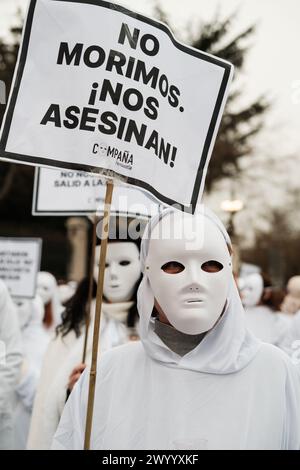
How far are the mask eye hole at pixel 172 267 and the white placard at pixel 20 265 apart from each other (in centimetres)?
422

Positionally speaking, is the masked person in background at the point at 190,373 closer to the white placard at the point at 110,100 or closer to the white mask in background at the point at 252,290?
the white placard at the point at 110,100

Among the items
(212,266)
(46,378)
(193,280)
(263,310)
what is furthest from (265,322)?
(193,280)

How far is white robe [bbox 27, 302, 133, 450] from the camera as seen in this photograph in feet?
14.9

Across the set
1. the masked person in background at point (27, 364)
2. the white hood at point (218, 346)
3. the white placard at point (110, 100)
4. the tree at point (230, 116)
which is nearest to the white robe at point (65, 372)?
the masked person in background at point (27, 364)

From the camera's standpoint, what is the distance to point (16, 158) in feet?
9.05

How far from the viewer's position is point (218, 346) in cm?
283

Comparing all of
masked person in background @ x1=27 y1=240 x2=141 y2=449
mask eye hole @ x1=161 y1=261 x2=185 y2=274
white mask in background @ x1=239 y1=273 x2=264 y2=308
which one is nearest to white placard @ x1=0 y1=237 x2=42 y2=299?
masked person in background @ x1=27 y1=240 x2=141 y2=449

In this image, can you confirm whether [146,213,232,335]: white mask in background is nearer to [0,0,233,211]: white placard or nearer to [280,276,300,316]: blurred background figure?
[0,0,233,211]: white placard

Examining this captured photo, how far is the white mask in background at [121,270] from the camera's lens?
5.14 meters
